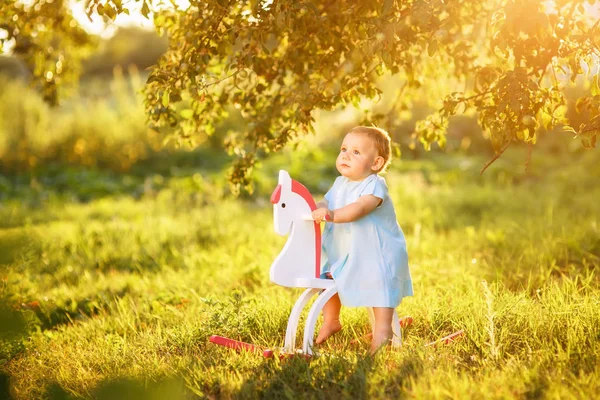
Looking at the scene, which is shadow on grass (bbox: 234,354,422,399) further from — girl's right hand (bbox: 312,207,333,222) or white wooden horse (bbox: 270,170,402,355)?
girl's right hand (bbox: 312,207,333,222)

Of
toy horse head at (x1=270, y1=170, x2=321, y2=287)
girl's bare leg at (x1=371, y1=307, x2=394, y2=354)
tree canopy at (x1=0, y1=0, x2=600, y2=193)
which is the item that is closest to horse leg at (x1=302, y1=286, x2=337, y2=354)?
toy horse head at (x1=270, y1=170, x2=321, y2=287)

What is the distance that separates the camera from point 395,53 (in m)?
3.23

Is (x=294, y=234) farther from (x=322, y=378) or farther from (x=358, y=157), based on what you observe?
(x=322, y=378)

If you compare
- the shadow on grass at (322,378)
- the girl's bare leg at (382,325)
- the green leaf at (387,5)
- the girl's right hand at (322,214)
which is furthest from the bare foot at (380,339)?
the green leaf at (387,5)

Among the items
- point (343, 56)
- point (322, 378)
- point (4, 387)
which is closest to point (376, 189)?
point (322, 378)

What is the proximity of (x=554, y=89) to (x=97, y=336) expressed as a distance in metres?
2.83

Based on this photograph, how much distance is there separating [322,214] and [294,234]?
182 mm

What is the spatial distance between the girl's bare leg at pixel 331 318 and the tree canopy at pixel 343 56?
103 cm

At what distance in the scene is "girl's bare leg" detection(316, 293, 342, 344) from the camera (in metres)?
3.34

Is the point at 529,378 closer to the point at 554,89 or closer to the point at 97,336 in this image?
the point at 554,89

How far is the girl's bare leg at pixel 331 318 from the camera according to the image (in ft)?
11.0

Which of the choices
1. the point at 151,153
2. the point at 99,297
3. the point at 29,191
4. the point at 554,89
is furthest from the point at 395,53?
the point at 151,153

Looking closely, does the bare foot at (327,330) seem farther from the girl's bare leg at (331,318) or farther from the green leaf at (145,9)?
the green leaf at (145,9)

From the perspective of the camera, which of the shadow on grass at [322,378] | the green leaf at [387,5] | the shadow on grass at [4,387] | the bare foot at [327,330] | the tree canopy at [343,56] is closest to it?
the shadow on grass at [4,387]
